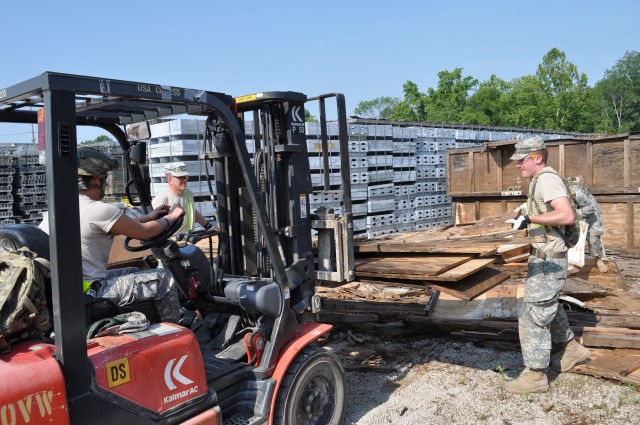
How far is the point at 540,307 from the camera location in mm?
5074

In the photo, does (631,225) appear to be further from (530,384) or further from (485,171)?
(530,384)

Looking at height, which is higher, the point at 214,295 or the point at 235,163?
the point at 235,163

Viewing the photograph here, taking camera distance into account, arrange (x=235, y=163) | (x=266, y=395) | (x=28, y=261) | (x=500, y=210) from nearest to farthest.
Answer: (x=28, y=261) → (x=266, y=395) → (x=235, y=163) → (x=500, y=210)

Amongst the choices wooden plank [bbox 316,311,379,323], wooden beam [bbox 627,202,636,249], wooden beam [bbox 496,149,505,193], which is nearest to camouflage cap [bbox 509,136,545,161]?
wooden plank [bbox 316,311,379,323]

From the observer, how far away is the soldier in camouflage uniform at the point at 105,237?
3.25 meters

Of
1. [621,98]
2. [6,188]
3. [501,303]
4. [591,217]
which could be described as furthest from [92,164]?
[621,98]

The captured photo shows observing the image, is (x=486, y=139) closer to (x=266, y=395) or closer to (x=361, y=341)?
(x=361, y=341)

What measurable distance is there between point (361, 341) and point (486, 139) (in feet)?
48.1

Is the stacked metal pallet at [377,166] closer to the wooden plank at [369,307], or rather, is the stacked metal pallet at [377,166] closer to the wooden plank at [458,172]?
the wooden plank at [458,172]

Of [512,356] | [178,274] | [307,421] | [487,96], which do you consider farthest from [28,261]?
[487,96]

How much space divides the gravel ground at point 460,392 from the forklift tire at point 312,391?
1.46ft

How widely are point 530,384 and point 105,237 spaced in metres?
3.99

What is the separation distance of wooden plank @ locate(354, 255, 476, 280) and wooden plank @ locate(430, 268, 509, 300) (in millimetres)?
273

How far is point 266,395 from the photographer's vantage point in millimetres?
3734
